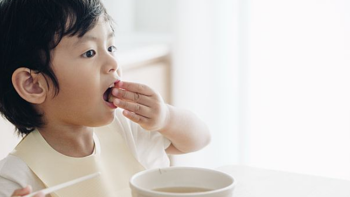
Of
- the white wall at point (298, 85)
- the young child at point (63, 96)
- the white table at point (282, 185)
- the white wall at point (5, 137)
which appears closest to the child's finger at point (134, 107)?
the young child at point (63, 96)

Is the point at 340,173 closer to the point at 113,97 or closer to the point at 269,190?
the point at 269,190

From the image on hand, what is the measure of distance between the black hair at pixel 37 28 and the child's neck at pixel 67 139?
91 mm

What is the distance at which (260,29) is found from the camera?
2369mm

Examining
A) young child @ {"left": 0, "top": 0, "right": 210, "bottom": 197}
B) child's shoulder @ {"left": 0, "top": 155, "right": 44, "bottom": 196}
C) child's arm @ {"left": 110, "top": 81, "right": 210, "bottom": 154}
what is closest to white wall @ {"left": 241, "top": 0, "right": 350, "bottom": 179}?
child's arm @ {"left": 110, "top": 81, "right": 210, "bottom": 154}

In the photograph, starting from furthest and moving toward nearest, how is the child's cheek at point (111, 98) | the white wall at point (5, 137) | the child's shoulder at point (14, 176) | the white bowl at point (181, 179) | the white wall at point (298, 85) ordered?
1. the white wall at point (298, 85)
2. the white wall at point (5, 137)
3. the child's cheek at point (111, 98)
4. the child's shoulder at point (14, 176)
5. the white bowl at point (181, 179)

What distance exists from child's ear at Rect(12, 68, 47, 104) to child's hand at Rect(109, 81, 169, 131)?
0.13 meters

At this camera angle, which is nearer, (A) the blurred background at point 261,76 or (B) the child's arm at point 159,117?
(B) the child's arm at point 159,117

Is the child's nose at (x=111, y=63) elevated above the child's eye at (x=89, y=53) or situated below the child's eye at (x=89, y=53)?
below

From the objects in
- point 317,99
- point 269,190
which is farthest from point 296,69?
point 269,190

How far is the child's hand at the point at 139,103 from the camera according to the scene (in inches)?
42.2

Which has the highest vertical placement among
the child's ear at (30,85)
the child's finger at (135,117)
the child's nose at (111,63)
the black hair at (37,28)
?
the black hair at (37,28)

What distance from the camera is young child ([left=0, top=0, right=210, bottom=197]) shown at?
1.01m

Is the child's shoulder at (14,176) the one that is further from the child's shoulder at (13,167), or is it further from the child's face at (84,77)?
the child's face at (84,77)

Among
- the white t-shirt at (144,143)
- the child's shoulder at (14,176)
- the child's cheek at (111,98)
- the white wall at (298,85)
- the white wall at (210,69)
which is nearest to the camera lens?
the child's shoulder at (14,176)
